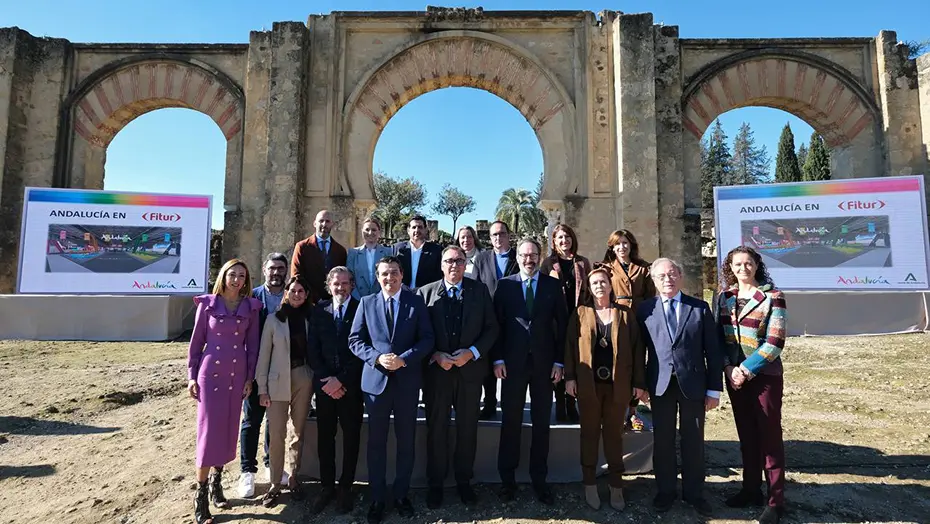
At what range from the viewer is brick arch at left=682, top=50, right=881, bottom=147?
910cm

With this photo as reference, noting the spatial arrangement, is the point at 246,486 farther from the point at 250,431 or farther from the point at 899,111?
the point at 899,111

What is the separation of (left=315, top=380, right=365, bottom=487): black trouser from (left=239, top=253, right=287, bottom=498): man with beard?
41 cm

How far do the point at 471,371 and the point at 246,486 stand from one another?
1.70 meters

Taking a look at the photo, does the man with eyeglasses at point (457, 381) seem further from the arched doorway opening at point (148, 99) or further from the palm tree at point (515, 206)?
the palm tree at point (515, 206)

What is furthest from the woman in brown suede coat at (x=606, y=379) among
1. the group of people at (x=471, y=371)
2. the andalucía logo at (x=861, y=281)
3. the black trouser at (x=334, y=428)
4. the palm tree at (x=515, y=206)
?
the palm tree at (x=515, y=206)

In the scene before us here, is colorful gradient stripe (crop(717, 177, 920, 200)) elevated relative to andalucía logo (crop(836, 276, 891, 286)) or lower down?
elevated

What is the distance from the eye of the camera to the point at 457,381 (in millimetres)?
3061

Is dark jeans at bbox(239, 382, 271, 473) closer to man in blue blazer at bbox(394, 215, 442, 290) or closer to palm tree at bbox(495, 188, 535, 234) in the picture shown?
man in blue blazer at bbox(394, 215, 442, 290)

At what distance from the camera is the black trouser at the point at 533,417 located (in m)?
3.09

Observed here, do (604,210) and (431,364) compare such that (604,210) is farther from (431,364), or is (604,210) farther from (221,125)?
(221,125)

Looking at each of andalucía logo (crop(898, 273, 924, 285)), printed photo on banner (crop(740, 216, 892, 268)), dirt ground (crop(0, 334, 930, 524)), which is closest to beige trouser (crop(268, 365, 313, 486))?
dirt ground (crop(0, 334, 930, 524))

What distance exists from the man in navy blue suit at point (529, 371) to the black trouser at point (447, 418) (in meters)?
0.22

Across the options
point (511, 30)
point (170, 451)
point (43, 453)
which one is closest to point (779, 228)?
point (511, 30)

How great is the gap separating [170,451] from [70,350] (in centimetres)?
571
